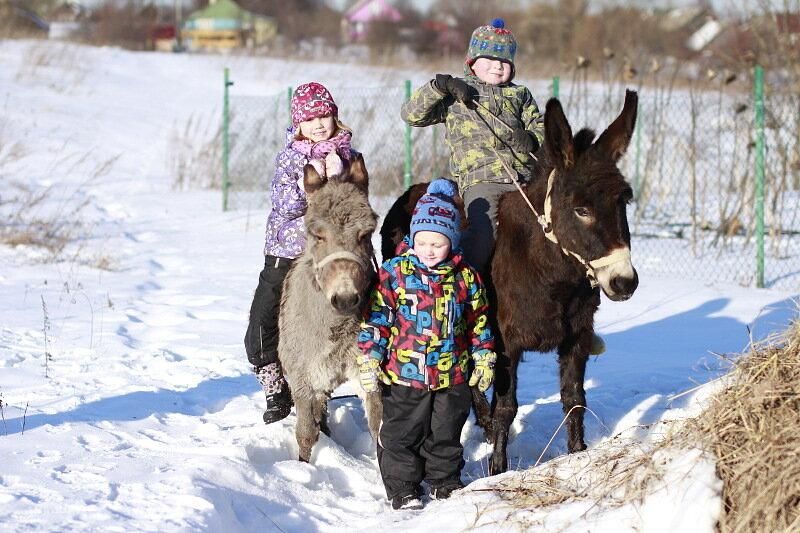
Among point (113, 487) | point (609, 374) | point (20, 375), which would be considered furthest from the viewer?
point (609, 374)

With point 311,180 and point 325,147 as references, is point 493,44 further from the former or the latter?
point 311,180

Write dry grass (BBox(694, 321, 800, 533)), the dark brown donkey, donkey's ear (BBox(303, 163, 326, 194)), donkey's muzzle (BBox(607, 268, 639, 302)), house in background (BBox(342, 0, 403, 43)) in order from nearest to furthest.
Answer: dry grass (BBox(694, 321, 800, 533)) → donkey's muzzle (BBox(607, 268, 639, 302)) → the dark brown donkey → donkey's ear (BBox(303, 163, 326, 194)) → house in background (BBox(342, 0, 403, 43))

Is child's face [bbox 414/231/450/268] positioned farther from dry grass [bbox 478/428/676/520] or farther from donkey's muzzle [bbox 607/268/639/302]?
dry grass [bbox 478/428/676/520]

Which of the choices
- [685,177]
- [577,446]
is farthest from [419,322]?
[685,177]

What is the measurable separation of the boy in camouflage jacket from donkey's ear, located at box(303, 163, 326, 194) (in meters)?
0.92

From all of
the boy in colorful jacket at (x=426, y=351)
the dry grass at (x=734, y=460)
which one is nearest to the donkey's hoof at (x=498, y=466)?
the boy in colorful jacket at (x=426, y=351)

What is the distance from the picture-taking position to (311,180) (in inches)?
194

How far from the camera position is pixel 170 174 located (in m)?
19.5

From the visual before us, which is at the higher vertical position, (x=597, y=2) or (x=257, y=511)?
(x=597, y=2)

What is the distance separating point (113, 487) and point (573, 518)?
203cm

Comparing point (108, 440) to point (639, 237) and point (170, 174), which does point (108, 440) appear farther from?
point (170, 174)

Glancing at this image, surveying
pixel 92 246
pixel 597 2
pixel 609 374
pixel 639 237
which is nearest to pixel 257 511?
pixel 609 374

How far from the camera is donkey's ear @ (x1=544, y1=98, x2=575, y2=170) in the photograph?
4684mm

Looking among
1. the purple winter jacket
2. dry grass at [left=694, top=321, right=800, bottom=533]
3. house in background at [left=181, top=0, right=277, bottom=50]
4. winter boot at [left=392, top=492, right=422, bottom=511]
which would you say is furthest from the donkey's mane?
house in background at [left=181, top=0, right=277, bottom=50]
